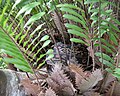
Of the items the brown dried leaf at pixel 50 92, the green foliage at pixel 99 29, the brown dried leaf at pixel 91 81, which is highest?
the green foliage at pixel 99 29

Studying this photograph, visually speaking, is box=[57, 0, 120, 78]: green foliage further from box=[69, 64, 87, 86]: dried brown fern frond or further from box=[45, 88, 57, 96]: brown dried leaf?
box=[45, 88, 57, 96]: brown dried leaf

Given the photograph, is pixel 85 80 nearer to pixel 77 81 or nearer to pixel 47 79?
pixel 77 81

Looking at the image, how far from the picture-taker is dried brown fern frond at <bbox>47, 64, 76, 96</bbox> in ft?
2.71

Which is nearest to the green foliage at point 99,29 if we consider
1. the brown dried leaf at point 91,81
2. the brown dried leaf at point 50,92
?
the brown dried leaf at point 91,81

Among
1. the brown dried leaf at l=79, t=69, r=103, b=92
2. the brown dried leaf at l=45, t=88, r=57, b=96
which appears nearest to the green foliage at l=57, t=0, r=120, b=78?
the brown dried leaf at l=79, t=69, r=103, b=92

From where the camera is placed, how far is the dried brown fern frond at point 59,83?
2.71 feet

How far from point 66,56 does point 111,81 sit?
240 millimetres

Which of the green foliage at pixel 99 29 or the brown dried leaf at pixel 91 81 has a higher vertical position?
the green foliage at pixel 99 29

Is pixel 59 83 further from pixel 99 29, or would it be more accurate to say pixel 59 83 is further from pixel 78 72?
pixel 99 29

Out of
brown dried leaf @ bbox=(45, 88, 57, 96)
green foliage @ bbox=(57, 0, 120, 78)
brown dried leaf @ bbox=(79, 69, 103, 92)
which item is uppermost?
green foliage @ bbox=(57, 0, 120, 78)

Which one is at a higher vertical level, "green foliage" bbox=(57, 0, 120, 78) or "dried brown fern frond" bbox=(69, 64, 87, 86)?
"green foliage" bbox=(57, 0, 120, 78)

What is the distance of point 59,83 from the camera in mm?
863

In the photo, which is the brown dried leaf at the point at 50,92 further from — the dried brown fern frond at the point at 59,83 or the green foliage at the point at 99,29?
the green foliage at the point at 99,29

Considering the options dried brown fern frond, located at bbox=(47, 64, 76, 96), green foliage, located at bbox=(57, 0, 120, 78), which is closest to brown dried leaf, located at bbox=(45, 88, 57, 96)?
dried brown fern frond, located at bbox=(47, 64, 76, 96)
